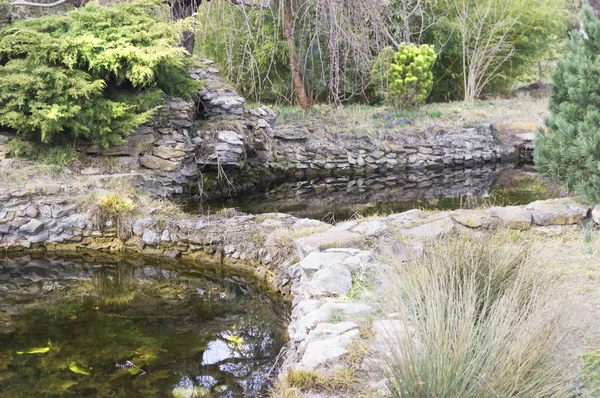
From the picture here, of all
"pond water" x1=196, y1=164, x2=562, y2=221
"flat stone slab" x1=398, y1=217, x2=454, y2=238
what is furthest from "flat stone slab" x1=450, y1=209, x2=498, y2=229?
"pond water" x1=196, y1=164, x2=562, y2=221

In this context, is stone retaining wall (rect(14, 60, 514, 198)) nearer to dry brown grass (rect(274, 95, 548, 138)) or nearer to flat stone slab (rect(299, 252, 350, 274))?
dry brown grass (rect(274, 95, 548, 138))

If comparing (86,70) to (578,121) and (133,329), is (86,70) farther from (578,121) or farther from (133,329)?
(578,121)

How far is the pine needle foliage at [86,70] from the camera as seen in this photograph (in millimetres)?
6516

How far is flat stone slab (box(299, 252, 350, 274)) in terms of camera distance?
165 inches

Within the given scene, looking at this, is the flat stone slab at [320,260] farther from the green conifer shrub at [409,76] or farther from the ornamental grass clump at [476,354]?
the green conifer shrub at [409,76]

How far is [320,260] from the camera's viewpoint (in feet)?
14.0

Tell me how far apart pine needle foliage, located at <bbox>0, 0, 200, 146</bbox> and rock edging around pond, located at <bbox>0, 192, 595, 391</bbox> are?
102 cm

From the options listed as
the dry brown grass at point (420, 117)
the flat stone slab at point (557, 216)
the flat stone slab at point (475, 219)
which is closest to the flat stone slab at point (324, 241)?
the flat stone slab at point (475, 219)

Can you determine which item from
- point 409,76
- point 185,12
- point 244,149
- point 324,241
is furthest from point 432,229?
point 409,76

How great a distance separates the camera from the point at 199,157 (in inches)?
312

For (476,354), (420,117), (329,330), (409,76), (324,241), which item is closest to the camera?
(476,354)

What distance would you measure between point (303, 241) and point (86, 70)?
377cm

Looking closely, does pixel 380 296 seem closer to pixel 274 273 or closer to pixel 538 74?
pixel 274 273

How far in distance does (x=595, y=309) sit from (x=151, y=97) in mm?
5380
